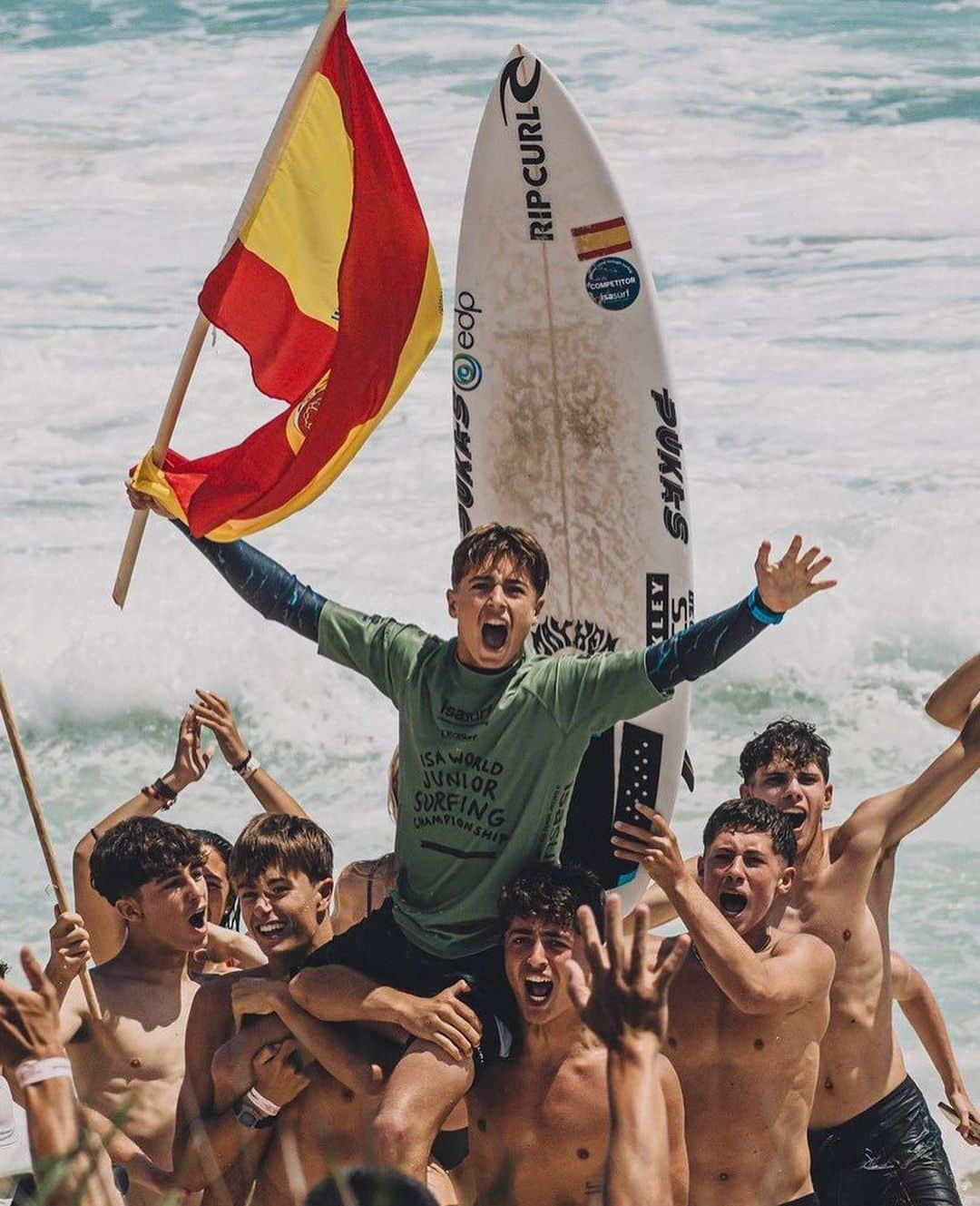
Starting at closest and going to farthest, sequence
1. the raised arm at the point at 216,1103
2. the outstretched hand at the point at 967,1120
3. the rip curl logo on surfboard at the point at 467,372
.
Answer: the raised arm at the point at 216,1103, the outstretched hand at the point at 967,1120, the rip curl logo on surfboard at the point at 467,372

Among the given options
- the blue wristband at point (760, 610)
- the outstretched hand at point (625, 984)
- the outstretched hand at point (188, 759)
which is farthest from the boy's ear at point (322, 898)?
the outstretched hand at point (625, 984)

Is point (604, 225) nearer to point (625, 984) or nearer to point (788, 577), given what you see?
point (788, 577)

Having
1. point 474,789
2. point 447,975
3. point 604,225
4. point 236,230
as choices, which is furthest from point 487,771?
point 604,225

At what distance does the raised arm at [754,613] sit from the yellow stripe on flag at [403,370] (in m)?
1.33

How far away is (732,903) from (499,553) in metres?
0.98

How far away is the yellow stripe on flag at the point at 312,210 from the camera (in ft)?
17.2

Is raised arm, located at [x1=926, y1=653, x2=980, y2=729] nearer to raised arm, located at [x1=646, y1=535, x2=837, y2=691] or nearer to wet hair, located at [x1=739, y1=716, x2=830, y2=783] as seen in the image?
wet hair, located at [x1=739, y1=716, x2=830, y2=783]

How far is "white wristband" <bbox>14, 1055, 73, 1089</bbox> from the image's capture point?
324cm

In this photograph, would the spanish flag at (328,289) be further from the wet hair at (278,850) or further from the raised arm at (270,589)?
the wet hair at (278,850)

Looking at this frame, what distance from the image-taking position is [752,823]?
4688 millimetres

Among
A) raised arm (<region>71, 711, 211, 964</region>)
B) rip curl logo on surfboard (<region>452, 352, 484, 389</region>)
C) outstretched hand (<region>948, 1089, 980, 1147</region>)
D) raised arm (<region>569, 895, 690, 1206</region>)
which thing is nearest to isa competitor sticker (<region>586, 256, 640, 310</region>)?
rip curl logo on surfboard (<region>452, 352, 484, 389</region>)

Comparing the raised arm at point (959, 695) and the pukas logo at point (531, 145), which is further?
the pukas logo at point (531, 145)

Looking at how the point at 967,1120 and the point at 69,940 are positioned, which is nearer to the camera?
the point at 69,940

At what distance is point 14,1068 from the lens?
3281 millimetres
